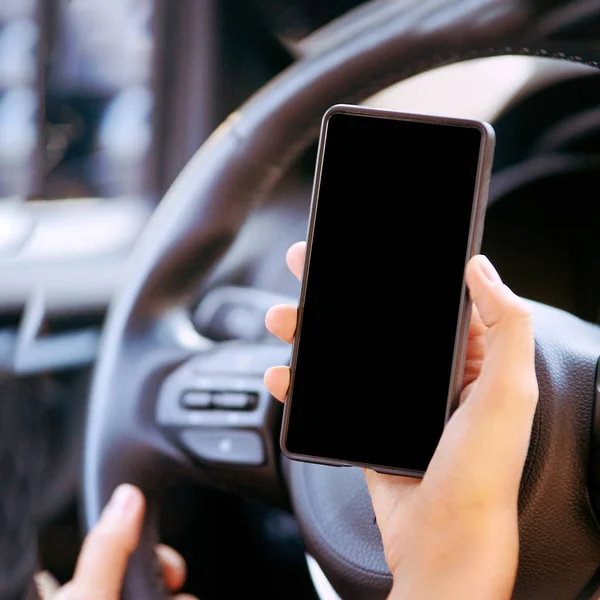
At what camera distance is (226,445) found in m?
0.69

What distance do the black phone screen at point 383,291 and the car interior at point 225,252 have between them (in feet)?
0.07

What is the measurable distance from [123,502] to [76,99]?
895 millimetres

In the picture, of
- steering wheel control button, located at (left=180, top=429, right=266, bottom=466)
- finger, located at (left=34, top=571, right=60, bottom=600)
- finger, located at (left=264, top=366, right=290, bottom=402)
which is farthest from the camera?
finger, located at (left=34, top=571, right=60, bottom=600)

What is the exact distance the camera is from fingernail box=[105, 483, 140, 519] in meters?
0.69

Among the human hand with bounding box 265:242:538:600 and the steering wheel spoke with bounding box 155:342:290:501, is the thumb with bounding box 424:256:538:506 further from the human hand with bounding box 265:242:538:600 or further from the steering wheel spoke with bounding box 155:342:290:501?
the steering wheel spoke with bounding box 155:342:290:501

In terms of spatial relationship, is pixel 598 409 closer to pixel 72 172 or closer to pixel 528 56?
pixel 528 56

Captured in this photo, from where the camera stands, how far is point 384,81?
2.08 feet

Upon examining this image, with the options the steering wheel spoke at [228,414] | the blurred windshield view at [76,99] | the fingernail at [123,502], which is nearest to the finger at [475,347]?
the steering wheel spoke at [228,414]

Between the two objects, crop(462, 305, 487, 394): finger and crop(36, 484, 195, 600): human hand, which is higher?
crop(462, 305, 487, 394): finger

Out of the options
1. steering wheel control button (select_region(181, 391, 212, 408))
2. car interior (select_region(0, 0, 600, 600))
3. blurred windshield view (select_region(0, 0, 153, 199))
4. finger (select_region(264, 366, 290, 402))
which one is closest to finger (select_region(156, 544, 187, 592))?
car interior (select_region(0, 0, 600, 600))

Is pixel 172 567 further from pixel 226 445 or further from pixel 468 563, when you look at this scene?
pixel 468 563

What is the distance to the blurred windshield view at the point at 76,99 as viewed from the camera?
133 cm

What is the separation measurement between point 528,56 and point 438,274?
8.5 inches

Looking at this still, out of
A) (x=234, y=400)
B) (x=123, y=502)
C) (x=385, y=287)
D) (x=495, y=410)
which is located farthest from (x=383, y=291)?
(x=123, y=502)
